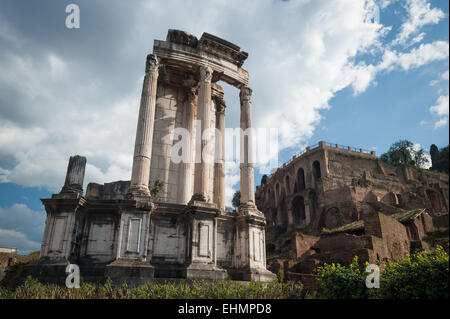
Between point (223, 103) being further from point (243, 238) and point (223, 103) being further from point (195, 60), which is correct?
point (243, 238)

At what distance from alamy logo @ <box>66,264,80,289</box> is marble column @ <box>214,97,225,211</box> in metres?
6.86

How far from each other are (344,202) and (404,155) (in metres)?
50.5

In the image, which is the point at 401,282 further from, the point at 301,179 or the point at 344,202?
the point at 301,179

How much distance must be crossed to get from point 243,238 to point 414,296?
6.96 metres

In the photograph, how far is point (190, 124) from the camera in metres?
16.5

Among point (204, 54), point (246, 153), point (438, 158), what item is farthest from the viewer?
point (438, 158)

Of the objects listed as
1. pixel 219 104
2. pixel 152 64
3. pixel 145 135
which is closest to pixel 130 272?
pixel 145 135

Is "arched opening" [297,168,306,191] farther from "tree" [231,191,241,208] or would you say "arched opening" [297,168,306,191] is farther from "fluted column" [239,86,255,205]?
"fluted column" [239,86,255,205]

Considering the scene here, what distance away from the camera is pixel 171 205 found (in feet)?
40.5

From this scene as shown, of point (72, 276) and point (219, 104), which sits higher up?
point (219, 104)

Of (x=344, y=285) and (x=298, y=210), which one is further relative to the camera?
(x=298, y=210)

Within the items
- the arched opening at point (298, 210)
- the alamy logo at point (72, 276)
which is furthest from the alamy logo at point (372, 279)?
the arched opening at point (298, 210)

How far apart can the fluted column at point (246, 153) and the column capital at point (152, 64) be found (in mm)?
4588
